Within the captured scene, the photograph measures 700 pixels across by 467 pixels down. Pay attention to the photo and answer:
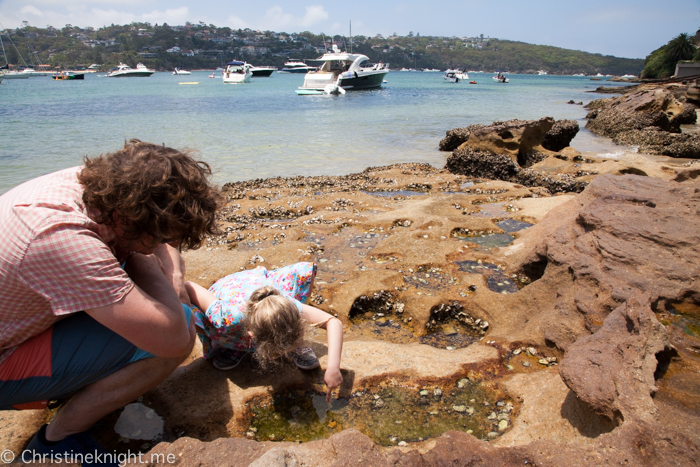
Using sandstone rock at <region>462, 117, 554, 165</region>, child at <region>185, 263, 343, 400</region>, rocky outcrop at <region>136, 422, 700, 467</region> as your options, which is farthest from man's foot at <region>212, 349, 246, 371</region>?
sandstone rock at <region>462, 117, 554, 165</region>

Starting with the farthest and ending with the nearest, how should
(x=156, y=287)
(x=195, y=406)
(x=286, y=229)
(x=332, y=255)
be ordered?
1. (x=286, y=229)
2. (x=332, y=255)
3. (x=195, y=406)
4. (x=156, y=287)

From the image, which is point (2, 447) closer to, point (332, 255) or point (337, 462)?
point (337, 462)

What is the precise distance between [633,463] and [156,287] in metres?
2.05

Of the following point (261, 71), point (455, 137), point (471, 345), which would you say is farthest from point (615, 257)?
point (261, 71)

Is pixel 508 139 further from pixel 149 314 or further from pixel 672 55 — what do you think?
pixel 672 55

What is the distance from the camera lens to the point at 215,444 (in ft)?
5.52

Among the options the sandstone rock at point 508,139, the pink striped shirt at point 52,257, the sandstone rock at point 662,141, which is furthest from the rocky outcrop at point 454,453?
the sandstone rock at point 662,141

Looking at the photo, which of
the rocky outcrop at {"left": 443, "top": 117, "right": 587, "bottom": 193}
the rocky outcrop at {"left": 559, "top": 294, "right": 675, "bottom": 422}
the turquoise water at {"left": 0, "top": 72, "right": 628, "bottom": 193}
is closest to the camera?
the rocky outcrop at {"left": 559, "top": 294, "right": 675, "bottom": 422}

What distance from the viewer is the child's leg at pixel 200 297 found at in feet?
8.69

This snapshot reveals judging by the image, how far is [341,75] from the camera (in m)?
38.8

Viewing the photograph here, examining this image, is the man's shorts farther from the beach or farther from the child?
the child

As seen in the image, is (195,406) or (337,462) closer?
(337,462)

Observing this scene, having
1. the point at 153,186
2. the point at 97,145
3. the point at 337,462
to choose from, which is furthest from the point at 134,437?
the point at 97,145

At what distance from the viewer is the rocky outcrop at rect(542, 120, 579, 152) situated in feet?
36.2
